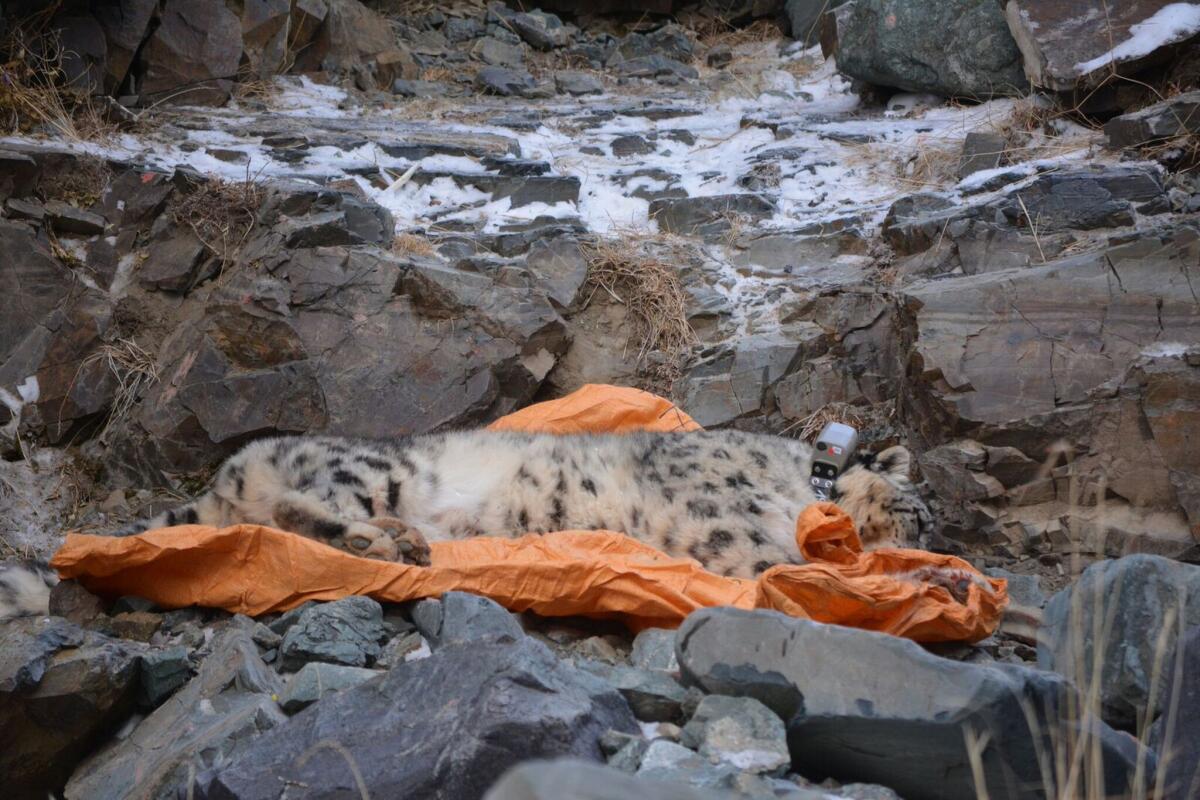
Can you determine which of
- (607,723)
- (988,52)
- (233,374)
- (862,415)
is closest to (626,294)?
(862,415)

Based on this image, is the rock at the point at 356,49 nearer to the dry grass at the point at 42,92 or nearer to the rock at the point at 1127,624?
the dry grass at the point at 42,92

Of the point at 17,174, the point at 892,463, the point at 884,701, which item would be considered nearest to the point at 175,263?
the point at 17,174

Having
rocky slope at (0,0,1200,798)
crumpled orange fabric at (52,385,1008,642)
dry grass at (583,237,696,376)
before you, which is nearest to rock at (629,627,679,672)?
rocky slope at (0,0,1200,798)

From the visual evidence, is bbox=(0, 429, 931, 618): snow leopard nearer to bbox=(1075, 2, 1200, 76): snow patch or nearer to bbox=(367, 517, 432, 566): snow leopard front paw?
bbox=(367, 517, 432, 566): snow leopard front paw

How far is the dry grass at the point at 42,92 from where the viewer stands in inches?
326

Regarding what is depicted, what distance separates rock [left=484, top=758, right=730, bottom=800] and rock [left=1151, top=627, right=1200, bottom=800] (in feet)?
4.98

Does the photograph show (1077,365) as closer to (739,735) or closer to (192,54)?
(739,735)

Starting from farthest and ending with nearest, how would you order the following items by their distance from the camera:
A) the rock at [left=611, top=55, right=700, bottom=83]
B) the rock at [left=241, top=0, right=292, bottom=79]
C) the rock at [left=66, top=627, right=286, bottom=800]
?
the rock at [left=611, top=55, right=700, bottom=83]
the rock at [left=241, top=0, right=292, bottom=79]
the rock at [left=66, top=627, right=286, bottom=800]

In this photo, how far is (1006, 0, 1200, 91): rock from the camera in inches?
329

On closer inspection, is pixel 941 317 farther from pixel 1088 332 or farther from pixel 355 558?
pixel 355 558

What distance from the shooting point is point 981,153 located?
27.7 ft

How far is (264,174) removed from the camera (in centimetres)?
835

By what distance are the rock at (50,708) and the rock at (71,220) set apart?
4.10m

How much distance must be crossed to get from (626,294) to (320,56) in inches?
221
